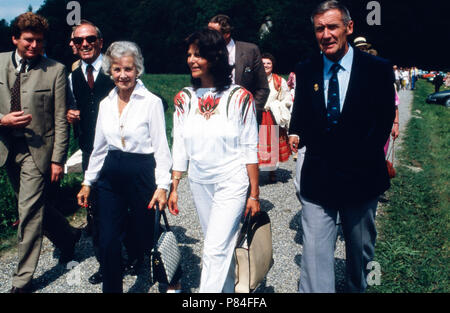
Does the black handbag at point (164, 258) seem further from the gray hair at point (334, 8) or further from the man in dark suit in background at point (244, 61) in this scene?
the man in dark suit in background at point (244, 61)

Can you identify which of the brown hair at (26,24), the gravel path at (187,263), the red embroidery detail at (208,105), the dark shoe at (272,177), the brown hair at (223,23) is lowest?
the gravel path at (187,263)

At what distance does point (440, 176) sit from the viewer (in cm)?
816

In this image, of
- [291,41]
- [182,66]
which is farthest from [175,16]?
[291,41]

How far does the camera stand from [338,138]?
9.52ft

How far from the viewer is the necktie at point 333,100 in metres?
2.90

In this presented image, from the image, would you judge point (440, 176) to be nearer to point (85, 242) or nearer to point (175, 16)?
point (85, 242)

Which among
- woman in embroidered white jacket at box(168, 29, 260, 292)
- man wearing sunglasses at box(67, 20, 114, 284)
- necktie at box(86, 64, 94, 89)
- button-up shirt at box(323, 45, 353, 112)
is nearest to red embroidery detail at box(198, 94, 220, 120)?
woman in embroidered white jacket at box(168, 29, 260, 292)

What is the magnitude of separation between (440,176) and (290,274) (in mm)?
5363

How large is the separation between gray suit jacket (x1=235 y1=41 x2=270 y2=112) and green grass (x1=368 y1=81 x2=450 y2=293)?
90.3 inches

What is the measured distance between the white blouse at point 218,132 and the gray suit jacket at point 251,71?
188 cm

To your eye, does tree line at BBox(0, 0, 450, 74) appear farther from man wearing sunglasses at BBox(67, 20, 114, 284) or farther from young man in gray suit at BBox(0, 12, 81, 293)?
young man in gray suit at BBox(0, 12, 81, 293)

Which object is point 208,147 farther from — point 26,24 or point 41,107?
point 26,24

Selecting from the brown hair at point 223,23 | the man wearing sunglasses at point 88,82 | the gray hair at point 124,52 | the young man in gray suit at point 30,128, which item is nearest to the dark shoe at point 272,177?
the brown hair at point 223,23

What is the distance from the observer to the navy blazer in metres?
2.86
